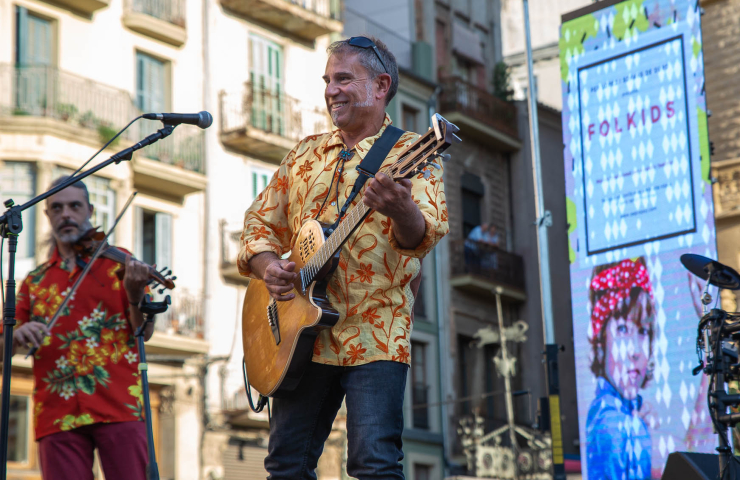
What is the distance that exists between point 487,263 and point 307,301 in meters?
23.1

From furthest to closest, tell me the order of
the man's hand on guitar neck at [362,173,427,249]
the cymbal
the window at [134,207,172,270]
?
the window at [134,207,172,270]
the cymbal
the man's hand on guitar neck at [362,173,427,249]

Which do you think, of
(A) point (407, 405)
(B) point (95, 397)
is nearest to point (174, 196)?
(A) point (407, 405)

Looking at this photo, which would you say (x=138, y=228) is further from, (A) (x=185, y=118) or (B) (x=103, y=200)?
(A) (x=185, y=118)

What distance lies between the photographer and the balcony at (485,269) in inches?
1021

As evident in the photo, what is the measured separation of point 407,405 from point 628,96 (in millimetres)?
12989

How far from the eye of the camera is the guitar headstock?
3.40 meters

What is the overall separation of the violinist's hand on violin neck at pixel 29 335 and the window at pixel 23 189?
13.3 m

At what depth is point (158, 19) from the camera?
20.7 m

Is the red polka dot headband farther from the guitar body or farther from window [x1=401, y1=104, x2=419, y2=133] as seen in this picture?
window [x1=401, y1=104, x2=419, y2=133]

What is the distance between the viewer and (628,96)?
12664mm

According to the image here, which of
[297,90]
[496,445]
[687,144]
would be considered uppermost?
[297,90]

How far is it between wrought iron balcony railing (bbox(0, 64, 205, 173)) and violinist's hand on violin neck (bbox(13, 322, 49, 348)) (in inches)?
555

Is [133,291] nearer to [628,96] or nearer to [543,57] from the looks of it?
[628,96]

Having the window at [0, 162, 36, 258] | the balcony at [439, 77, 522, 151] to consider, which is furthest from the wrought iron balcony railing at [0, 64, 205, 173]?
the balcony at [439, 77, 522, 151]
